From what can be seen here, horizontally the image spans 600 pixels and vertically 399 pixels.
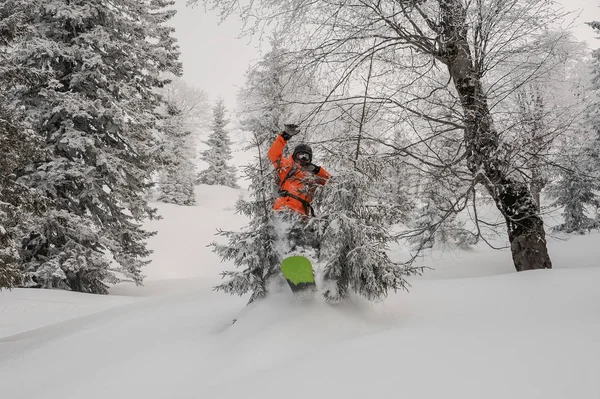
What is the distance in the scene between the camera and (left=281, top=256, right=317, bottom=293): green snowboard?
3049mm

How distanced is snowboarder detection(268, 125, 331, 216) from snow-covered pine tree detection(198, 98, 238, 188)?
2902 cm

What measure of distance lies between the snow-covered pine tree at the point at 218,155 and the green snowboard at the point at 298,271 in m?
29.7

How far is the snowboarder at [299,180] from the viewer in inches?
139

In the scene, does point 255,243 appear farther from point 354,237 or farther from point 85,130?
point 85,130

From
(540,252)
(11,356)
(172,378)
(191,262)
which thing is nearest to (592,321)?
(540,252)

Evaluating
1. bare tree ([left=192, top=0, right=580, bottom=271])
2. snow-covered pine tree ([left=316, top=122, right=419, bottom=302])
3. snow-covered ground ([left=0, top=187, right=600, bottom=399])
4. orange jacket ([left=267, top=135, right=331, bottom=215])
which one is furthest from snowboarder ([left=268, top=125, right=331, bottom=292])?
bare tree ([left=192, top=0, right=580, bottom=271])

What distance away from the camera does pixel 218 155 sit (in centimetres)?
3191

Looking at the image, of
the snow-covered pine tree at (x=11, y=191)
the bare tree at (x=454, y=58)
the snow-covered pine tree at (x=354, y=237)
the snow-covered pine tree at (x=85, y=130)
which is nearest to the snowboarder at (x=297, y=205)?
the snow-covered pine tree at (x=354, y=237)

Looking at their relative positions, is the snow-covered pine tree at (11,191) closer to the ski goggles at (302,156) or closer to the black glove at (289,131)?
the black glove at (289,131)

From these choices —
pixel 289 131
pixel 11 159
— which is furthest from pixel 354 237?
pixel 11 159

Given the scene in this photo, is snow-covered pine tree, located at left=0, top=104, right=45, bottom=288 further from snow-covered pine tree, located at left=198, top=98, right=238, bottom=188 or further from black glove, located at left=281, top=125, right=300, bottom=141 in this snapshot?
snow-covered pine tree, located at left=198, top=98, right=238, bottom=188

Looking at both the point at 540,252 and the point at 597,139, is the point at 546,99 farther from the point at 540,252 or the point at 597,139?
the point at 540,252

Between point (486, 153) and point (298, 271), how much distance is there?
9.42 ft

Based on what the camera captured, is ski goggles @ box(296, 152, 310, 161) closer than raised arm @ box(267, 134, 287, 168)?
Yes
